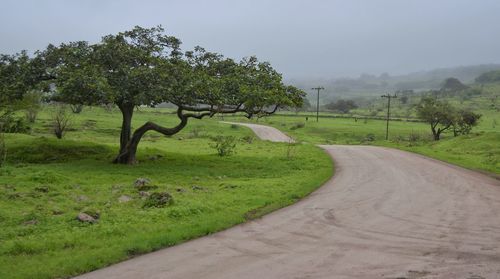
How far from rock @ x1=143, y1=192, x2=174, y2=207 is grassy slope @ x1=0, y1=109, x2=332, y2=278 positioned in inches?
10.3

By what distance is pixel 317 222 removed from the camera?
14.4 meters

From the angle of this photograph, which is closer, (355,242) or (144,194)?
(355,242)

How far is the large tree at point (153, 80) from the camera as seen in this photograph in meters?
24.8

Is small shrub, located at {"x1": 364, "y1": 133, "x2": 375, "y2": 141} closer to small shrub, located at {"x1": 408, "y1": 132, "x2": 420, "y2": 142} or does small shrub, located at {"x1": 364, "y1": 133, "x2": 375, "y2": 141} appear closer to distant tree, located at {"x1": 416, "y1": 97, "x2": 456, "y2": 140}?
small shrub, located at {"x1": 408, "y1": 132, "x2": 420, "y2": 142}

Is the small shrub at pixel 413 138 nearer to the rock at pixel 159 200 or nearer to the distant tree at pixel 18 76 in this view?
the distant tree at pixel 18 76

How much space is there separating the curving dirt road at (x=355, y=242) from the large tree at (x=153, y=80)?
914 cm

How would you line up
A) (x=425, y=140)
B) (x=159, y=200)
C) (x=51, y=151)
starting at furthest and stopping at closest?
(x=425, y=140), (x=51, y=151), (x=159, y=200)

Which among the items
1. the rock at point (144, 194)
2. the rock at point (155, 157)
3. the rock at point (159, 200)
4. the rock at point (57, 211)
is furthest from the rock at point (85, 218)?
the rock at point (155, 157)

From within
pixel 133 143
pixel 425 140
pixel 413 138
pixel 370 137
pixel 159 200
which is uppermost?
pixel 133 143

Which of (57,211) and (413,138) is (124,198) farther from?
(413,138)

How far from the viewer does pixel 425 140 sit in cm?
6894

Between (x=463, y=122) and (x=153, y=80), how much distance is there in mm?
60471

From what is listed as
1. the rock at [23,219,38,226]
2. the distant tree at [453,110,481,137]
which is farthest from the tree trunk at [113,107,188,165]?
the distant tree at [453,110,481,137]

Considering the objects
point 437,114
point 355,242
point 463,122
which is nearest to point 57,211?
point 355,242
